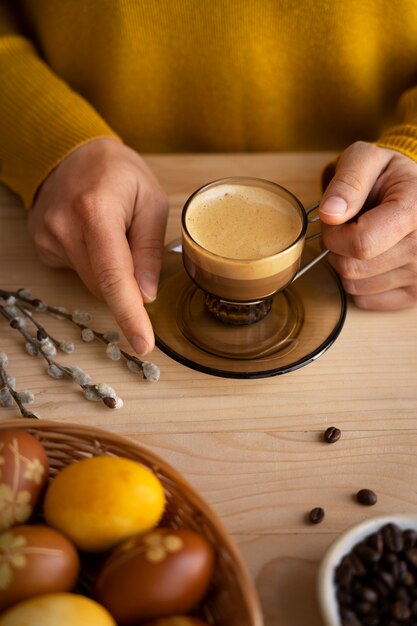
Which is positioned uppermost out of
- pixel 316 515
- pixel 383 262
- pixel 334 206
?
pixel 334 206

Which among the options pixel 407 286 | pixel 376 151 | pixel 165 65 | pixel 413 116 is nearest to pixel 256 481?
pixel 407 286

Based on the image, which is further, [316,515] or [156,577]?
[316,515]

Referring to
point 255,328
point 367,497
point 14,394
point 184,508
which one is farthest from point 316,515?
point 14,394

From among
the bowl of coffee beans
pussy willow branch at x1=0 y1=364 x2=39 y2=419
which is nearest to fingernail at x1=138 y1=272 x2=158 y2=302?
pussy willow branch at x1=0 y1=364 x2=39 y2=419

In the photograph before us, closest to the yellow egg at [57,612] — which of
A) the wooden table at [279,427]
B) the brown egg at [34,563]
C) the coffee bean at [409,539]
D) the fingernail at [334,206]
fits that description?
the brown egg at [34,563]

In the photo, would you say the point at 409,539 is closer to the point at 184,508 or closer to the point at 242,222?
the point at 184,508

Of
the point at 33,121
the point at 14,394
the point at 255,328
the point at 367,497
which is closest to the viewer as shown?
the point at 367,497

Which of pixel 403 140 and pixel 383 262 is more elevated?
pixel 403 140
